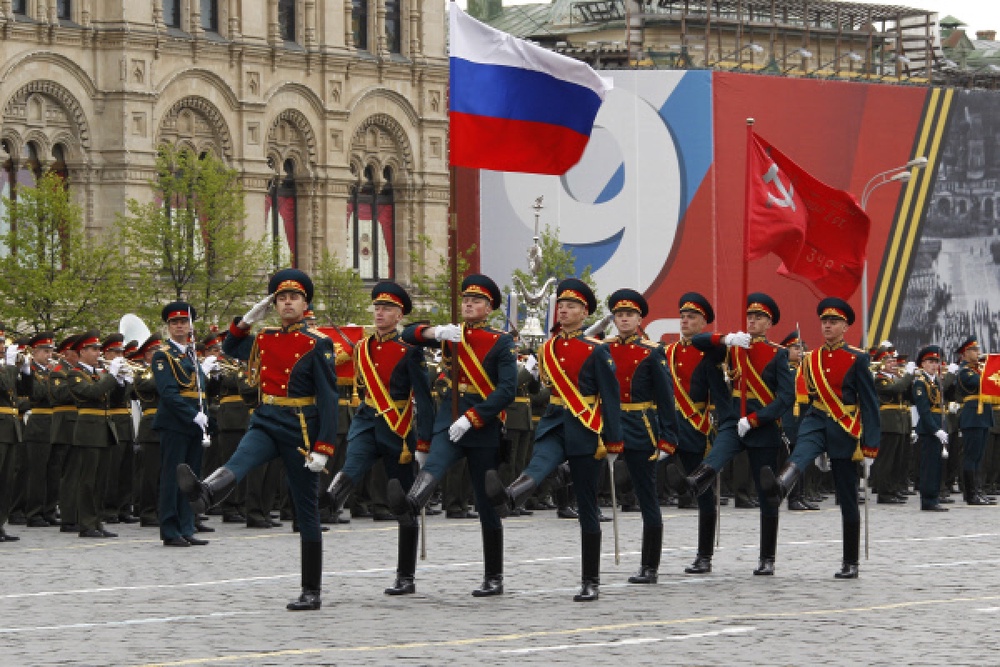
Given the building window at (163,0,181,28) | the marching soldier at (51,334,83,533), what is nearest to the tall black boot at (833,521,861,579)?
the marching soldier at (51,334,83,533)

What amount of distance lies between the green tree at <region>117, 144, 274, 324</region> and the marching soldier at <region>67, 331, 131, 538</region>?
26.6 metres

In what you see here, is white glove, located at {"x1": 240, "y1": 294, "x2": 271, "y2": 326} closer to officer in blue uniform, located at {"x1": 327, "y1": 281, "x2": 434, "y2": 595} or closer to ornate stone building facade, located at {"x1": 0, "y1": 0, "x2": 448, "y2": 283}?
officer in blue uniform, located at {"x1": 327, "y1": 281, "x2": 434, "y2": 595}

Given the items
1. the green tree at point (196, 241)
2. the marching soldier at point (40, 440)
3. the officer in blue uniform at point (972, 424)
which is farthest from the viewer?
the green tree at point (196, 241)

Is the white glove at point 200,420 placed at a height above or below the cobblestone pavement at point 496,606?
above

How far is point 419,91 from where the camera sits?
59875 millimetres

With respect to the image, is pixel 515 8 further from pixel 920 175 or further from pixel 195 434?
pixel 195 434

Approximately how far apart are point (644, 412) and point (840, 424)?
4.83 ft

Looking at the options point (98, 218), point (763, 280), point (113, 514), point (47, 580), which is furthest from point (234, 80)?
point (47, 580)

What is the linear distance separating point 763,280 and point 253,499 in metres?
43.3

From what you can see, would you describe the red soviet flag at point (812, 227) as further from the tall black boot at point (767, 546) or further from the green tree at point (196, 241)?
the green tree at point (196, 241)

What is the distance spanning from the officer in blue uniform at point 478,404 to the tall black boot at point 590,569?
0.55 metres

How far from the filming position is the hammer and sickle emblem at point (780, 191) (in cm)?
1775

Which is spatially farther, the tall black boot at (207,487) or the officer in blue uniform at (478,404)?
the officer in blue uniform at (478,404)

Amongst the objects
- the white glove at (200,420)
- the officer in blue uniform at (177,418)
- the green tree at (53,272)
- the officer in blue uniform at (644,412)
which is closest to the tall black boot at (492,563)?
the officer in blue uniform at (644,412)
